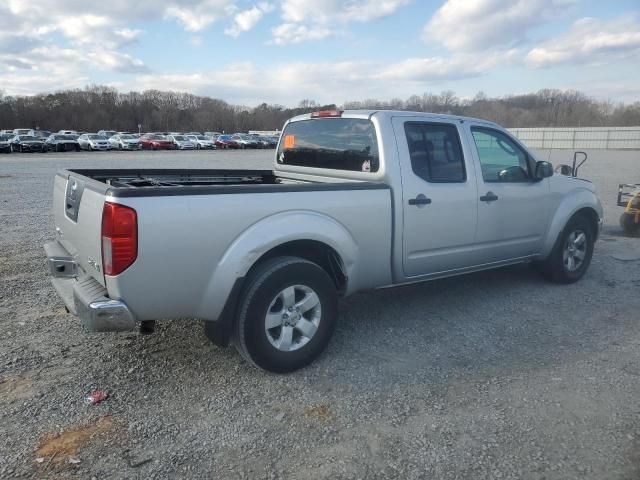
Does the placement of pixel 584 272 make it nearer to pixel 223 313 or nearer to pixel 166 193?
pixel 223 313

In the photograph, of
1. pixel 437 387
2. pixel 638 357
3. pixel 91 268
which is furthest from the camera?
pixel 638 357

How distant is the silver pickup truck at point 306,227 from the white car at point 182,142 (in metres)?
48.1

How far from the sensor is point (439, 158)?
15.2 ft

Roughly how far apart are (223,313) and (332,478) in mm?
1310

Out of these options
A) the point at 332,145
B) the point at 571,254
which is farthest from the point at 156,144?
the point at 571,254

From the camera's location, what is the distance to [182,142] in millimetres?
51594

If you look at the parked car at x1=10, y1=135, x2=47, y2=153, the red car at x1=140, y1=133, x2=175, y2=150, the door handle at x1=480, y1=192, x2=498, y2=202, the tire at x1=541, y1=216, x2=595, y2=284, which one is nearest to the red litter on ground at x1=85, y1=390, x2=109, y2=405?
the door handle at x1=480, y1=192, x2=498, y2=202

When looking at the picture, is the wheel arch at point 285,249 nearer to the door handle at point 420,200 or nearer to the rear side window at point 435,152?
the door handle at point 420,200

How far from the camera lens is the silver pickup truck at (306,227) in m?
3.13

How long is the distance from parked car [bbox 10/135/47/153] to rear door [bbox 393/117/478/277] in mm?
46068

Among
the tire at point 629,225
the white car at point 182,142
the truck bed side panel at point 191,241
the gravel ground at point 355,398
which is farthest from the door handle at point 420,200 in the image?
the white car at point 182,142

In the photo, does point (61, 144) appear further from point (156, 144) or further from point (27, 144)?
point (156, 144)

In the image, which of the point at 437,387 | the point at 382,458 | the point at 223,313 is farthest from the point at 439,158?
the point at 382,458

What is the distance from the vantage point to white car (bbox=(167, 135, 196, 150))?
168ft
